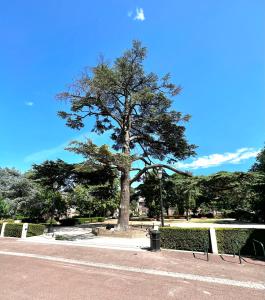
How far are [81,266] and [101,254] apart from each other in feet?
7.44

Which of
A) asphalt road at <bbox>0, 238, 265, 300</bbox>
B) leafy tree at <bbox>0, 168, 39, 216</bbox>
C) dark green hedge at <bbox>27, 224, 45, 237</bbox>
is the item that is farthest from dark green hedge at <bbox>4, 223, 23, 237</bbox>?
leafy tree at <bbox>0, 168, 39, 216</bbox>

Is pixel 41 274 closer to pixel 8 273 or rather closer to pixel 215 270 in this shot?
pixel 8 273

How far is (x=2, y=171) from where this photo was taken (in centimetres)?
5194

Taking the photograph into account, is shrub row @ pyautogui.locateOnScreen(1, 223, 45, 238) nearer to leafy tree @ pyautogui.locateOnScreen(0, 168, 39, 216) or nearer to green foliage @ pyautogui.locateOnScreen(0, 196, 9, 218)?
leafy tree @ pyautogui.locateOnScreen(0, 168, 39, 216)

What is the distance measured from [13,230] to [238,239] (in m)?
16.1

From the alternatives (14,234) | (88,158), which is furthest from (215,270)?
(14,234)

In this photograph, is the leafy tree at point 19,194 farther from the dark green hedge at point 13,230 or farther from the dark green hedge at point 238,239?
the dark green hedge at point 238,239

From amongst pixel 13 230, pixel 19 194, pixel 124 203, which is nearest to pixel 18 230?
pixel 13 230

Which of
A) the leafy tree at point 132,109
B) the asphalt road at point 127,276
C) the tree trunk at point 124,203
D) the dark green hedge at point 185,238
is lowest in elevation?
the asphalt road at point 127,276

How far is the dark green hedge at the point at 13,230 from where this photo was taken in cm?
1831

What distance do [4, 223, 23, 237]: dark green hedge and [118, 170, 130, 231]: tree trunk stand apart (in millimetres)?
7589

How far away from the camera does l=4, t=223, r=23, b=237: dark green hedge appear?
18.3 m

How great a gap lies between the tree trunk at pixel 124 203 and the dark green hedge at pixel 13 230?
299 inches

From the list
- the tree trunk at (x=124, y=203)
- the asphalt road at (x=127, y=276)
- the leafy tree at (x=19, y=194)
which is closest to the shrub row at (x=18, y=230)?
the tree trunk at (x=124, y=203)
